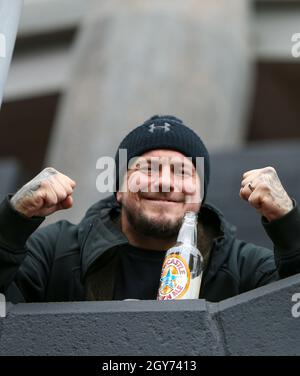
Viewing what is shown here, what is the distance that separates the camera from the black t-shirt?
3.91 m

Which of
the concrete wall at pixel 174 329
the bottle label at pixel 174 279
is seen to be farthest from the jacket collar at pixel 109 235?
the concrete wall at pixel 174 329

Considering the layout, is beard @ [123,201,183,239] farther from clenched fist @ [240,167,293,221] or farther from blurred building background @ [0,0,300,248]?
blurred building background @ [0,0,300,248]

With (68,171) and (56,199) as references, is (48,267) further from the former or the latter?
(68,171)

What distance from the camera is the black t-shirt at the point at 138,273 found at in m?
3.91

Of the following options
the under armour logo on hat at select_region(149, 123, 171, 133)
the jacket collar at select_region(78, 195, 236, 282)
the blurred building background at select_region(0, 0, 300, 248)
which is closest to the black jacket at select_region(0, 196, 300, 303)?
the jacket collar at select_region(78, 195, 236, 282)

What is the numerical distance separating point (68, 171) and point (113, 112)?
3.23ft

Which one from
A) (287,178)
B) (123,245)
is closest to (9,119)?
(287,178)

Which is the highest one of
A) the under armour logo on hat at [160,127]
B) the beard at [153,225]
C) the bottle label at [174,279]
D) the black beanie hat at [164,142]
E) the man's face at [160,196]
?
the under armour logo on hat at [160,127]

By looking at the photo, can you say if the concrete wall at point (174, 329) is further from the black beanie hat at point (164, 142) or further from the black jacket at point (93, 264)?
the black beanie hat at point (164, 142)

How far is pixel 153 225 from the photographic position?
390cm

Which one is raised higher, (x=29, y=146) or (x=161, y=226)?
(x=29, y=146)

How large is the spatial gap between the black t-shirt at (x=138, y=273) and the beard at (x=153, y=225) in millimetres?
108

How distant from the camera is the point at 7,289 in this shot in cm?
363

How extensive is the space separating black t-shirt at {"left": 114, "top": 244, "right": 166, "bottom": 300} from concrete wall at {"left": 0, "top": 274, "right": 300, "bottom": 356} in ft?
2.38
